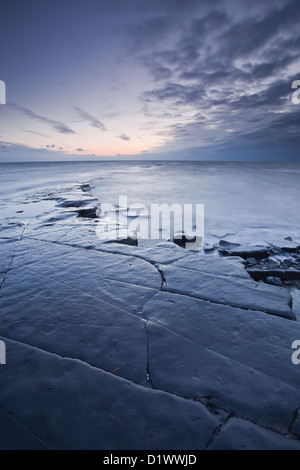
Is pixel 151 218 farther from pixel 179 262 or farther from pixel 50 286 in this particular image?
pixel 50 286

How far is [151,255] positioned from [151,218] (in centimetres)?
403

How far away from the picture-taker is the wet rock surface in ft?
3.34

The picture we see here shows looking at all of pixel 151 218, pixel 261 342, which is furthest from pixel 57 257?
pixel 151 218

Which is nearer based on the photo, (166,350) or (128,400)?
(128,400)

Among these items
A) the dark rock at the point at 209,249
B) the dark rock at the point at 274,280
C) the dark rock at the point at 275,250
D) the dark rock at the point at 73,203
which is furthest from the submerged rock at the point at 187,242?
the dark rock at the point at 73,203

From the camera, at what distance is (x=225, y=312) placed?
181cm

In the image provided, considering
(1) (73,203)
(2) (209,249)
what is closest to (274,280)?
(2) (209,249)

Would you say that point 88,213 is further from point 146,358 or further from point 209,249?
point 146,358

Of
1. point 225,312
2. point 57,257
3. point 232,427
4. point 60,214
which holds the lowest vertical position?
point 232,427

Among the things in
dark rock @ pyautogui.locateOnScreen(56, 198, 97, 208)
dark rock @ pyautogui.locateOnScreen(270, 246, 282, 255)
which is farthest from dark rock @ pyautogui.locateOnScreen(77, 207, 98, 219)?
dark rock @ pyautogui.locateOnScreen(270, 246, 282, 255)

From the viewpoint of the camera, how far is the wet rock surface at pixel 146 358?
102cm

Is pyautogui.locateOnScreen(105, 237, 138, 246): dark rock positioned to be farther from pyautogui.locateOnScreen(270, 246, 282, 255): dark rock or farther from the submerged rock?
pyautogui.locateOnScreen(270, 246, 282, 255): dark rock

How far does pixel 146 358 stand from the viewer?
1.38 meters

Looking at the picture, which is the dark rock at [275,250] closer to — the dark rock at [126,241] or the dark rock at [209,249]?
the dark rock at [209,249]
